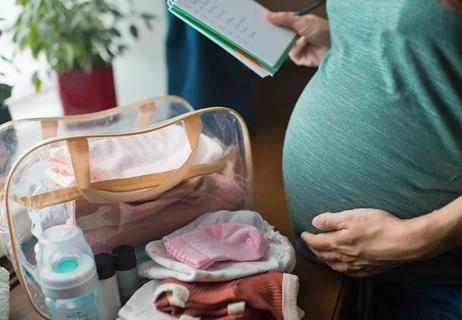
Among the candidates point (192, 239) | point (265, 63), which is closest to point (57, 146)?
point (192, 239)

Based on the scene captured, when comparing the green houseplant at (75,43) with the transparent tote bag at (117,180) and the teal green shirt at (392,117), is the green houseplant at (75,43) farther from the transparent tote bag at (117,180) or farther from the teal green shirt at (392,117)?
the teal green shirt at (392,117)

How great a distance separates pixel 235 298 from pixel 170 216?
0.60 ft

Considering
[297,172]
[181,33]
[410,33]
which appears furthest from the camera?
[181,33]

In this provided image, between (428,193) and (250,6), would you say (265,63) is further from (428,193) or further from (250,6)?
(428,193)

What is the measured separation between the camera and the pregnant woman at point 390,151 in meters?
0.70

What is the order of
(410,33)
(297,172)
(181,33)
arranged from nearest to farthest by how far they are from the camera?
1. (410,33)
2. (297,172)
3. (181,33)

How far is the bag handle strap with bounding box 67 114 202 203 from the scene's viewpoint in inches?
28.0

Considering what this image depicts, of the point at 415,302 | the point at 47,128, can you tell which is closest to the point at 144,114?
the point at 47,128

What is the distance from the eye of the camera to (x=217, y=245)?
2.45ft

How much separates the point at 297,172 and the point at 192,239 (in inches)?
8.1

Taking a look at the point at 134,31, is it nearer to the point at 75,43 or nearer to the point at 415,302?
the point at 75,43

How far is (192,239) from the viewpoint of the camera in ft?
2.47

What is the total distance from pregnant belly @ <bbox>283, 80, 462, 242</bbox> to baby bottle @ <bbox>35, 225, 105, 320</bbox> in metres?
0.35

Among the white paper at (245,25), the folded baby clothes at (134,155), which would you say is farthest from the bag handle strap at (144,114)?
the white paper at (245,25)
